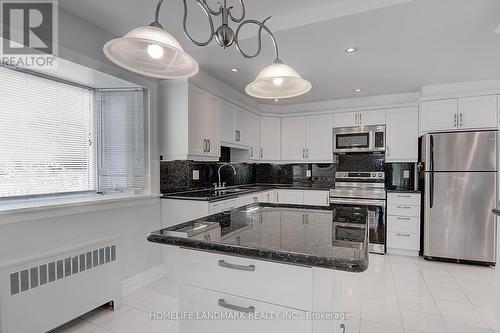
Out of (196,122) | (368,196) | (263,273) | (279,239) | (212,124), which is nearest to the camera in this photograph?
(263,273)

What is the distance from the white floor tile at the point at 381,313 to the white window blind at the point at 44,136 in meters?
2.88

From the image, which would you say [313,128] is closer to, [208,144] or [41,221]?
[208,144]

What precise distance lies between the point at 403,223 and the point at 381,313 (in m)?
1.90

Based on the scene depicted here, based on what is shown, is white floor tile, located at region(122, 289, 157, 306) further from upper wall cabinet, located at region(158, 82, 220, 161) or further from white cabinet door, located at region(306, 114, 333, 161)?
white cabinet door, located at region(306, 114, 333, 161)

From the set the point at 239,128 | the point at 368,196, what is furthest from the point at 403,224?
the point at 239,128

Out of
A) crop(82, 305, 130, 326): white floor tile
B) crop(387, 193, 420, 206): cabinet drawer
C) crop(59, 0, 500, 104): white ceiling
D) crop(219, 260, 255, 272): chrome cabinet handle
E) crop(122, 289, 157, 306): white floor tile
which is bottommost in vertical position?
crop(122, 289, 157, 306): white floor tile

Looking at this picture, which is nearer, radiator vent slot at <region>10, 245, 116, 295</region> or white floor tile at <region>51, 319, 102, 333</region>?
radiator vent slot at <region>10, 245, 116, 295</region>

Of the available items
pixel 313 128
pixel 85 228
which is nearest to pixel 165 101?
pixel 85 228

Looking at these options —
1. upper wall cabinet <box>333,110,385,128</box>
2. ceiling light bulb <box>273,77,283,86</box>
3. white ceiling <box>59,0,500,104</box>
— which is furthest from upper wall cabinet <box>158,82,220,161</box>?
upper wall cabinet <box>333,110,385,128</box>

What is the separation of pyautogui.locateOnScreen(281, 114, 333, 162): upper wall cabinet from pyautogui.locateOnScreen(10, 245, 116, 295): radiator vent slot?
329cm

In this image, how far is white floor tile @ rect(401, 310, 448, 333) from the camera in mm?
2074

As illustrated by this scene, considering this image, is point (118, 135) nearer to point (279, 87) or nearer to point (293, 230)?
point (279, 87)

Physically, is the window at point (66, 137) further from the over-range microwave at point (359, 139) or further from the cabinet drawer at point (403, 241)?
the cabinet drawer at point (403, 241)

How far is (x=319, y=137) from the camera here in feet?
15.1
